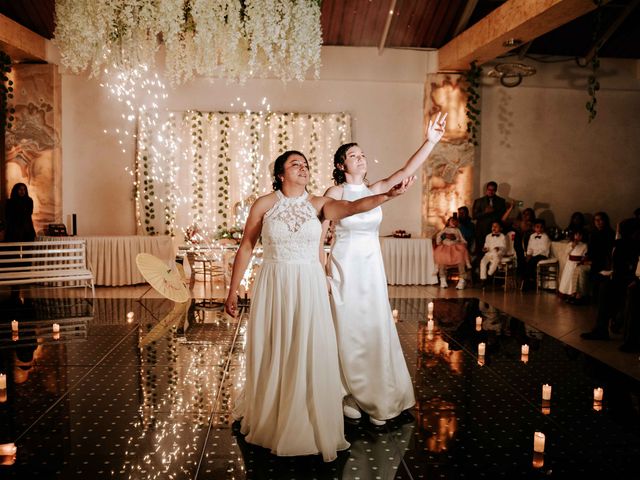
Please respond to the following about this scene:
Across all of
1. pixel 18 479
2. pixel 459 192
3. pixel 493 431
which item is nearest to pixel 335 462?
pixel 493 431

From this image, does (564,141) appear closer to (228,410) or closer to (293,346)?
(228,410)

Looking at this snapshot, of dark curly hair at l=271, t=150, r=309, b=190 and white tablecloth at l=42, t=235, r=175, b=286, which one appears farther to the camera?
white tablecloth at l=42, t=235, r=175, b=286

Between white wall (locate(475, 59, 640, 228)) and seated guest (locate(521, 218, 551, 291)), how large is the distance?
1909mm

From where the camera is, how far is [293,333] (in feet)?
10.1

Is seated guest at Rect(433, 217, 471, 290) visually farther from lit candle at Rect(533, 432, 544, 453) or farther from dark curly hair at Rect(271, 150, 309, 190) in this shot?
dark curly hair at Rect(271, 150, 309, 190)

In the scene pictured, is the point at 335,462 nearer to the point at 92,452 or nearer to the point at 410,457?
the point at 410,457

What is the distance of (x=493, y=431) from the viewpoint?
3.54 meters

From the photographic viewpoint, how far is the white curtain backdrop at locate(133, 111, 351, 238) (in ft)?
32.9

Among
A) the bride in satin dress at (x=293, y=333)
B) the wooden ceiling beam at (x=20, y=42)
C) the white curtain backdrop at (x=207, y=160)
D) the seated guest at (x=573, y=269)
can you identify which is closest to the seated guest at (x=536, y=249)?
the seated guest at (x=573, y=269)

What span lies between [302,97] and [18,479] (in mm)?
8237

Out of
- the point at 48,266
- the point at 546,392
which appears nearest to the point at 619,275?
the point at 546,392

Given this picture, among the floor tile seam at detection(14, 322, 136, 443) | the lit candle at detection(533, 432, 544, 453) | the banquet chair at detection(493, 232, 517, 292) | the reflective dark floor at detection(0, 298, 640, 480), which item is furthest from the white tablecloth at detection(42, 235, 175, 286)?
the lit candle at detection(533, 432, 544, 453)

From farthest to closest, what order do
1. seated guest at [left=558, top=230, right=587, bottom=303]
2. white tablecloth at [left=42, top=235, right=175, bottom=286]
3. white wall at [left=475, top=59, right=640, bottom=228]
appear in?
white wall at [left=475, top=59, right=640, bottom=228]
white tablecloth at [left=42, top=235, right=175, bottom=286]
seated guest at [left=558, top=230, right=587, bottom=303]

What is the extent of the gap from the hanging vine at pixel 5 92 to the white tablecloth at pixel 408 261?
233 inches
